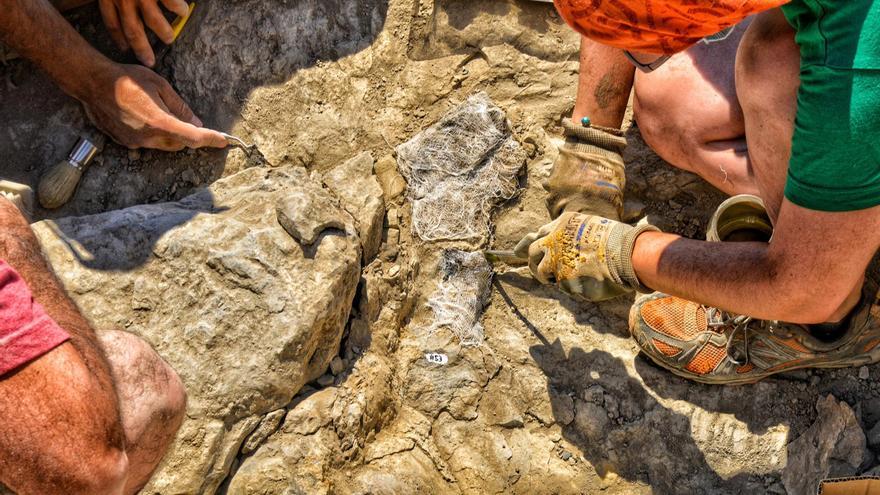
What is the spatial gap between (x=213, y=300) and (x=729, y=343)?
1.54 meters

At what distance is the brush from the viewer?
98.0 inches

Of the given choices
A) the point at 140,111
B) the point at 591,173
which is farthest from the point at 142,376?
the point at 591,173

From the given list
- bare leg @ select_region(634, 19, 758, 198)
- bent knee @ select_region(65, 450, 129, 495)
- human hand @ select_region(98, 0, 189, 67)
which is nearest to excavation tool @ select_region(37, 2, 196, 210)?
human hand @ select_region(98, 0, 189, 67)

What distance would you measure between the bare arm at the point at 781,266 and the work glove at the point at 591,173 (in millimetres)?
315

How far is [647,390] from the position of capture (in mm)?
2475

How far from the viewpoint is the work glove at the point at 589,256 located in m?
2.15

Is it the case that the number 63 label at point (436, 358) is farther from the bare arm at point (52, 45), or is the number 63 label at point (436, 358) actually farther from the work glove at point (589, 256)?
the bare arm at point (52, 45)

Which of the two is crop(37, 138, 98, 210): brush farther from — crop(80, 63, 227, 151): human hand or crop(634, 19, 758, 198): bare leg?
crop(634, 19, 758, 198): bare leg

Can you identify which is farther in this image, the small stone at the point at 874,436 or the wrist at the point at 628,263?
the small stone at the point at 874,436

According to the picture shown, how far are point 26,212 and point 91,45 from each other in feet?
2.00

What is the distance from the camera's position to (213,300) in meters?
2.22

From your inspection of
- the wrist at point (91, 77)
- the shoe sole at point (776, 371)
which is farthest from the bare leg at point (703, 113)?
the wrist at point (91, 77)

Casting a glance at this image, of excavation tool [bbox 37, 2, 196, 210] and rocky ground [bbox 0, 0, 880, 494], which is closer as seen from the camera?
rocky ground [bbox 0, 0, 880, 494]

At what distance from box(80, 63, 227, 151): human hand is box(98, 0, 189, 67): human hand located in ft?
0.27
